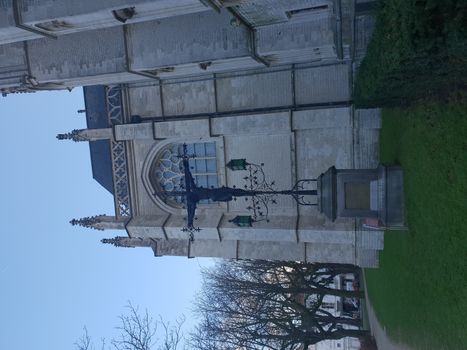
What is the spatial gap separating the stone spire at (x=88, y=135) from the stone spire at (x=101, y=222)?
137 inches

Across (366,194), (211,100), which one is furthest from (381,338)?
(211,100)

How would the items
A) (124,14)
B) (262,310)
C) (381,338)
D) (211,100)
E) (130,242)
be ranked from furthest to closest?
(262,310)
(130,242)
(211,100)
(381,338)
(124,14)

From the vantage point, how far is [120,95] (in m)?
19.8

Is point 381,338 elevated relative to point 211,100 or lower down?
lower down

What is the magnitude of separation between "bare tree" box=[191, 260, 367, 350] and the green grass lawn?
335 inches

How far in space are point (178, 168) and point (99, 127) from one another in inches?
155

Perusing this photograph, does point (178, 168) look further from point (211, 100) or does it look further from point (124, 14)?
point (124, 14)

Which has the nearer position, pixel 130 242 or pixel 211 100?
pixel 211 100

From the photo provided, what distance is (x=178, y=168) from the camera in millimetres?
19969

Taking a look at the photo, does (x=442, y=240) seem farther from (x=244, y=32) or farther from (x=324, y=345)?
(x=324, y=345)

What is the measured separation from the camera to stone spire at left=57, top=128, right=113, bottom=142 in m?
19.6

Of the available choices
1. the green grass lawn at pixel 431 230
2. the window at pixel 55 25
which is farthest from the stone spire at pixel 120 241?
the green grass lawn at pixel 431 230

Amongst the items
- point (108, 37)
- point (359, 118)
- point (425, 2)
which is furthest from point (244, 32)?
point (425, 2)

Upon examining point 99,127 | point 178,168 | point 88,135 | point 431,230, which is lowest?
point 431,230
